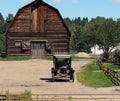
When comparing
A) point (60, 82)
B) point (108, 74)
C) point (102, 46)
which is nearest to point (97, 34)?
point (102, 46)

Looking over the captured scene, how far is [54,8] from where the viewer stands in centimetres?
6003

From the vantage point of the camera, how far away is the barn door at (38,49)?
6047 centimetres

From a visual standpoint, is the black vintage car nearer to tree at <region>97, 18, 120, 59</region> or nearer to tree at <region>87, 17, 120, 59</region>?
tree at <region>87, 17, 120, 59</region>

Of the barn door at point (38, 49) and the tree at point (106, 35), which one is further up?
the tree at point (106, 35)

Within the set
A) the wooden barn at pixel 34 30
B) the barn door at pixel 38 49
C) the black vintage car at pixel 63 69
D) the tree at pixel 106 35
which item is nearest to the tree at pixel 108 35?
the tree at pixel 106 35

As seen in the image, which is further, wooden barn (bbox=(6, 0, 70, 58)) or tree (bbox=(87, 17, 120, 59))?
tree (bbox=(87, 17, 120, 59))

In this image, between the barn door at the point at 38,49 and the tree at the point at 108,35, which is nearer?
the barn door at the point at 38,49

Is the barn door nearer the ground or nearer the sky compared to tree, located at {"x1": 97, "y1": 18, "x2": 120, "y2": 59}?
nearer the ground

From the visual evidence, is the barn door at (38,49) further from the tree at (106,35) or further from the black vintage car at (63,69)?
the black vintage car at (63,69)

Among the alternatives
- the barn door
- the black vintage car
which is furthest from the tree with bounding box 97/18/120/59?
the black vintage car

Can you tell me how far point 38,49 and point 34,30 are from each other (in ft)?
8.50

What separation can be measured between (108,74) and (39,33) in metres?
28.5

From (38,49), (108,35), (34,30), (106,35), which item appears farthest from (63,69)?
(108,35)

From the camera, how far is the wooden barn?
60.3 meters
